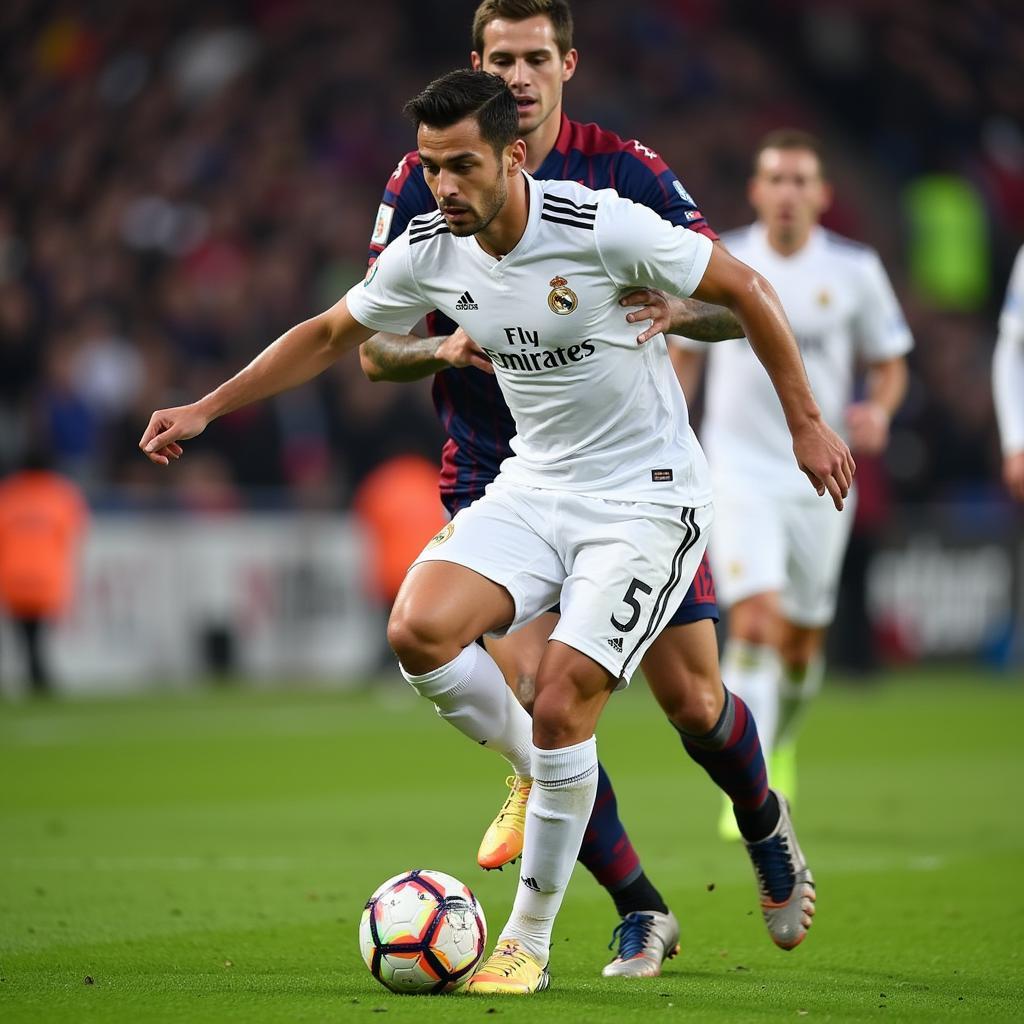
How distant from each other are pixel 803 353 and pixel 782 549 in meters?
0.90

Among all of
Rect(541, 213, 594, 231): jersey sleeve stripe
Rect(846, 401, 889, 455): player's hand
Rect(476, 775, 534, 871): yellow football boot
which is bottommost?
Rect(476, 775, 534, 871): yellow football boot

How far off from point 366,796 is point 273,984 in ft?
16.3

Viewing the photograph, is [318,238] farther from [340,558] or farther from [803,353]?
[803,353]

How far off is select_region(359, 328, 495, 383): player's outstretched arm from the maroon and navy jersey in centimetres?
17

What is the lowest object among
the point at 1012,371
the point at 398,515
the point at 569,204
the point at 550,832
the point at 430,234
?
the point at 398,515

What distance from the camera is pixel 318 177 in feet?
60.2

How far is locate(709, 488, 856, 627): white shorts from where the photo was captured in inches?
337

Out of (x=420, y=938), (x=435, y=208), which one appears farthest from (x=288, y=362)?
(x=420, y=938)

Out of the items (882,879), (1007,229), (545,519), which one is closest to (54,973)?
(545,519)

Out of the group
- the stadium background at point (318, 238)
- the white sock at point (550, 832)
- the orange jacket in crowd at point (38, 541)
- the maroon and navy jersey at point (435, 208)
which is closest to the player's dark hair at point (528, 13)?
the maroon and navy jersey at point (435, 208)

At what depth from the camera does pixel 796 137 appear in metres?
8.74

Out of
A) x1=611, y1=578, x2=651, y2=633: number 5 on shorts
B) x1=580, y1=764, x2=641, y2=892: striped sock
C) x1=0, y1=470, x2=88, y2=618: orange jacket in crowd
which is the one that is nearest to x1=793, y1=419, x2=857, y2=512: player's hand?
x1=611, y1=578, x2=651, y2=633: number 5 on shorts

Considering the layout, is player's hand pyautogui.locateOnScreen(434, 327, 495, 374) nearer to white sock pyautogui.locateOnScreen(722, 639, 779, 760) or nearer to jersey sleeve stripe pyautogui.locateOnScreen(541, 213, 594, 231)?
jersey sleeve stripe pyautogui.locateOnScreen(541, 213, 594, 231)

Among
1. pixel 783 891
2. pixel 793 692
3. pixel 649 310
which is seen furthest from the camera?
pixel 793 692
